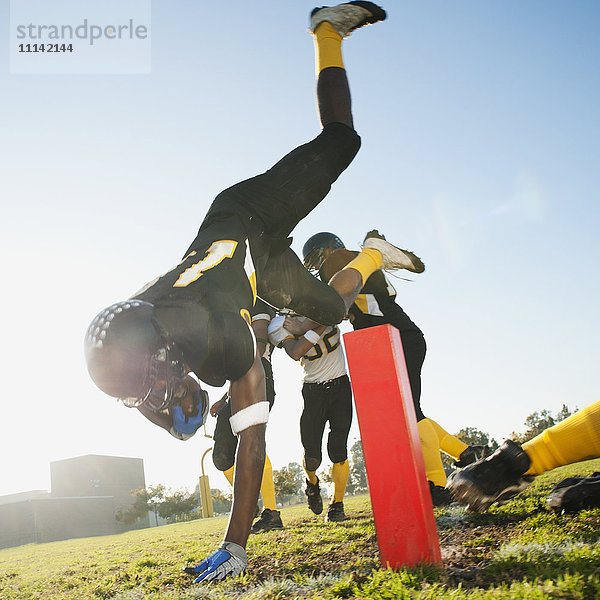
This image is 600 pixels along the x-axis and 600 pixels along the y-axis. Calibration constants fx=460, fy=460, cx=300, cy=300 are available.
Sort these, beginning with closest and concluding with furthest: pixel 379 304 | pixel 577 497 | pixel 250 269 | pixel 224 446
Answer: pixel 577 497 → pixel 250 269 → pixel 224 446 → pixel 379 304

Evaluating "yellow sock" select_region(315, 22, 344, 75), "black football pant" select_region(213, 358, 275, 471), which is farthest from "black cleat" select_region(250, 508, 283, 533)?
"yellow sock" select_region(315, 22, 344, 75)

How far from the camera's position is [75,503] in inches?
1859

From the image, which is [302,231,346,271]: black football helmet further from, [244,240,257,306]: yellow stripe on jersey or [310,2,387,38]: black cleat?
[244,240,257,306]: yellow stripe on jersey

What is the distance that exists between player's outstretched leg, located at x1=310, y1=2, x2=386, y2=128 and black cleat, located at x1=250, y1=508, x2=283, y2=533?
13.1ft

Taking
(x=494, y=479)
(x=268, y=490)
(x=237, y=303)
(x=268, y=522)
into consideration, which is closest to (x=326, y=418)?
(x=268, y=490)

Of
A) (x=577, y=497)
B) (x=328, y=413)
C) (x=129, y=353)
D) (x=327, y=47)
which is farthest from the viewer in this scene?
(x=328, y=413)

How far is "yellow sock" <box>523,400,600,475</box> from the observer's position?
2307mm

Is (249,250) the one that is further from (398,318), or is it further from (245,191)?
(398,318)

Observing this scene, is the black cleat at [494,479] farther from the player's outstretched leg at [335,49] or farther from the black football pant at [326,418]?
the black football pant at [326,418]

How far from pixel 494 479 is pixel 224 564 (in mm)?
1410

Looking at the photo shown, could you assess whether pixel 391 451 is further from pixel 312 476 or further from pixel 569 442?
pixel 312 476

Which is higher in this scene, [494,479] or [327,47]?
[327,47]

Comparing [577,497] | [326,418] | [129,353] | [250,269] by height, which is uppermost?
[250,269]

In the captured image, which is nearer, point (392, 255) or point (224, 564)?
point (224, 564)
